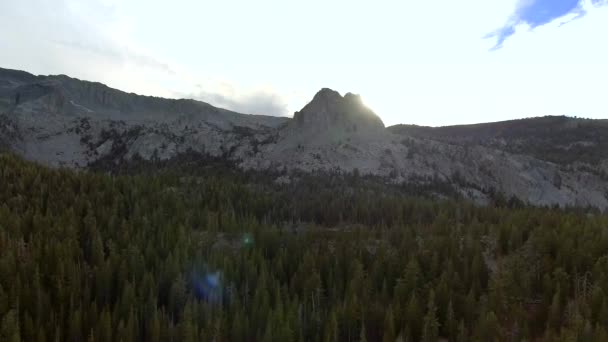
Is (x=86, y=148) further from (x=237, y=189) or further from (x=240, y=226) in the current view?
(x=240, y=226)

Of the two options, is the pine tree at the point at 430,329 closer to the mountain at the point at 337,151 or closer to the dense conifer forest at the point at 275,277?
the dense conifer forest at the point at 275,277

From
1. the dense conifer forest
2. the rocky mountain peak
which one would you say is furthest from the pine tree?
the rocky mountain peak

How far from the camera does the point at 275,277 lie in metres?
33.7

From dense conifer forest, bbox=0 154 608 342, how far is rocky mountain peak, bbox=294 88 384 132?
5785cm

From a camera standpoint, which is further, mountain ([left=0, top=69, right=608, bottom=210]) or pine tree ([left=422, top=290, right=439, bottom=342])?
mountain ([left=0, top=69, right=608, bottom=210])

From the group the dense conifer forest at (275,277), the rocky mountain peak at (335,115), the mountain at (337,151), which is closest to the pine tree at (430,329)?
the dense conifer forest at (275,277)

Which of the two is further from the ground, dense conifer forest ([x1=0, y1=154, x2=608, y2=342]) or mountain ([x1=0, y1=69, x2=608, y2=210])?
mountain ([x1=0, y1=69, x2=608, y2=210])

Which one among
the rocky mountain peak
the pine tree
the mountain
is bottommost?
the pine tree

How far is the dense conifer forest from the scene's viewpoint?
22.9m

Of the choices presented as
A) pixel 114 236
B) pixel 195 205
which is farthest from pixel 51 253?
pixel 195 205

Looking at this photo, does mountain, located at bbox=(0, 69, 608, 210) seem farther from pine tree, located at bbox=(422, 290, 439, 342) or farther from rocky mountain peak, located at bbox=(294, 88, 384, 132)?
pine tree, located at bbox=(422, 290, 439, 342)

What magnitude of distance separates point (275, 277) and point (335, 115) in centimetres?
7929

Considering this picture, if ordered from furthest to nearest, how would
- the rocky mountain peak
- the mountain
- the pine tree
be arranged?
the rocky mountain peak
the mountain
the pine tree

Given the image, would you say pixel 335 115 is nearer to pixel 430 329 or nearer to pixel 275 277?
pixel 275 277
